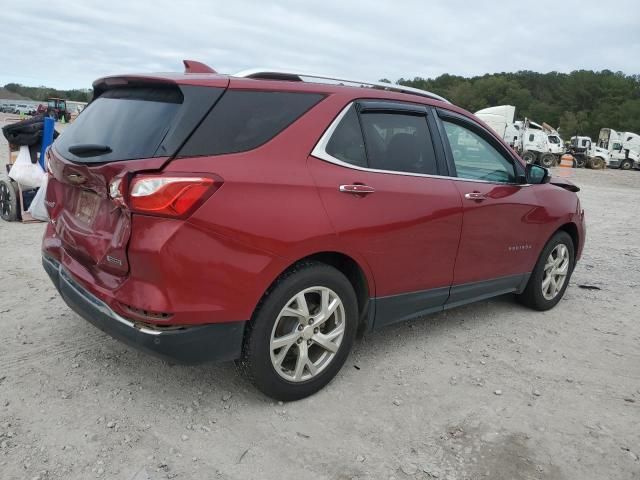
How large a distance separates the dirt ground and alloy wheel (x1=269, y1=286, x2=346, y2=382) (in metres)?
0.21

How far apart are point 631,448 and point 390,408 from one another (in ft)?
4.09

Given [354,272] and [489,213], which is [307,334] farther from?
[489,213]

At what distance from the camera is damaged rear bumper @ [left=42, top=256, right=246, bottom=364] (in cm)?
256

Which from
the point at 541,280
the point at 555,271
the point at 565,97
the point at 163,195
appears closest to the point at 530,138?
the point at 555,271

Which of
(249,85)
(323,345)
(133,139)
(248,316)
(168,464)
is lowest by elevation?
(168,464)

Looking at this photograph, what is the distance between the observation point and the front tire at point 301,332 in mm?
2801

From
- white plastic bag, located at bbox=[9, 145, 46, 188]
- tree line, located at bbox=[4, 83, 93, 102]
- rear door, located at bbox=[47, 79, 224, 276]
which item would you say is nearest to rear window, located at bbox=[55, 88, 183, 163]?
rear door, located at bbox=[47, 79, 224, 276]

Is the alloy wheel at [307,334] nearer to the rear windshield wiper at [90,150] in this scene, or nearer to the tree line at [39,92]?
the rear windshield wiper at [90,150]

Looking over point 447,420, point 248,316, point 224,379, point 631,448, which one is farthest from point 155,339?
point 631,448

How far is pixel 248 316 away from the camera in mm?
2705

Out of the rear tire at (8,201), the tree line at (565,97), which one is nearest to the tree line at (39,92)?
the tree line at (565,97)

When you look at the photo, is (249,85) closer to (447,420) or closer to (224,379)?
(224,379)

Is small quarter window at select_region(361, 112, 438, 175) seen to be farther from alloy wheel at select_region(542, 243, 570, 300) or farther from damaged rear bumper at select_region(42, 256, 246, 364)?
alloy wheel at select_region(542, 243, 570, 300)

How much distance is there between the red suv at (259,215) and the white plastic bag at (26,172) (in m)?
4.31
